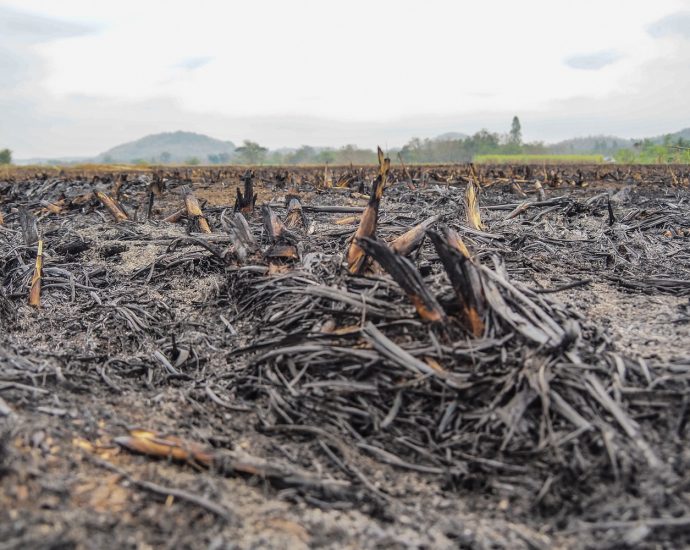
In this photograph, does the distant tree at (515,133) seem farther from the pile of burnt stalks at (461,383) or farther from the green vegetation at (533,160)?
the pile of burnt stalks at (461,383)

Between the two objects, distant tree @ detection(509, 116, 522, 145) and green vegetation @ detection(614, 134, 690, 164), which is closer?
green vegetation @ detection(614, 134, 690, 164)

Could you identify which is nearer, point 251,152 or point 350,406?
point 350,406

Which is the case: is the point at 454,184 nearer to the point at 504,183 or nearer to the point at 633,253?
the point at 504,183

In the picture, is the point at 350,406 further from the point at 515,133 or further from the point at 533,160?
the point at 515,133

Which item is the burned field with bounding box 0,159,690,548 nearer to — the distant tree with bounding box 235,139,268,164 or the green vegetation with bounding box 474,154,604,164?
the green vegetation with bounding box 474,154,604,164

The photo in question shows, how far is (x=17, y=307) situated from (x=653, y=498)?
4.17 m

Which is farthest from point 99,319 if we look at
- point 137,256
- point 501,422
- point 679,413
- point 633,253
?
point 633,253

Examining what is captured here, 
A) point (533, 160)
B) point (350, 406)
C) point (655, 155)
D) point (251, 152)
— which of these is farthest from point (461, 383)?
point (251, 152)

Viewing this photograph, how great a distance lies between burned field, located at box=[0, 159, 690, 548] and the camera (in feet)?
6.28

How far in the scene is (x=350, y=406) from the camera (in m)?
2.65

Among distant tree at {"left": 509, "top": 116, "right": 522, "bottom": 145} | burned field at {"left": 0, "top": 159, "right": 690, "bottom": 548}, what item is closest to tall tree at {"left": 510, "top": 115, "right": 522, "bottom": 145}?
distant tree at {"left": 509, "top": 116, "right": 522, "bottom": 145}

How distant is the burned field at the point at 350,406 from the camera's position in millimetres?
1915

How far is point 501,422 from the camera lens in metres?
2.39

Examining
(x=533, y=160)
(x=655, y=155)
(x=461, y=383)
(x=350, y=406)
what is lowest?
(x=350, y=406)
